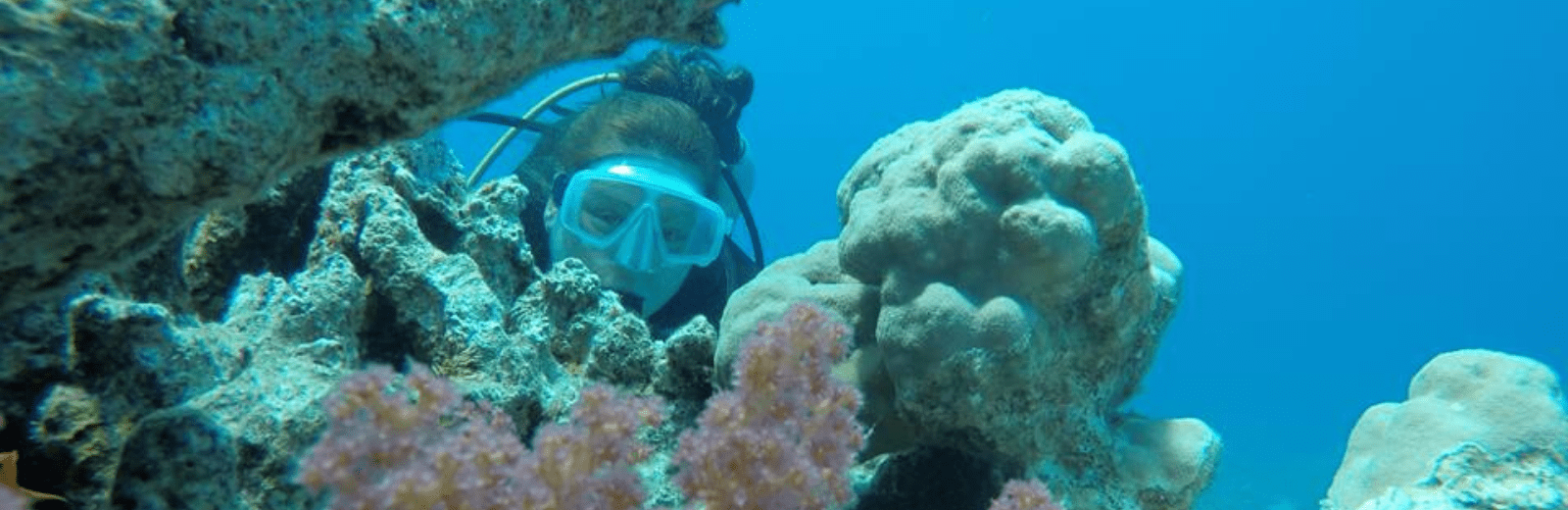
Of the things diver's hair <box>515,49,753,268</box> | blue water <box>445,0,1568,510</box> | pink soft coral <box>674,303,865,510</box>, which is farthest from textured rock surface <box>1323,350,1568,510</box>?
blue water <box>445,0,1568,510</box>

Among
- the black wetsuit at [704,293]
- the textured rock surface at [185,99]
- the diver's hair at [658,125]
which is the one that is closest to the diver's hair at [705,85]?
the diver's hair at [658,125]

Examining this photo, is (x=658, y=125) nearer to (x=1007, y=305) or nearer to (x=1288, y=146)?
(x=1007, y=305)

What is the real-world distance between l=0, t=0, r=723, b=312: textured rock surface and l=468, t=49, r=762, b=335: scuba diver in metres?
3.39

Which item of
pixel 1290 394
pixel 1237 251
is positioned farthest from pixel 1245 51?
pixel 1290 394

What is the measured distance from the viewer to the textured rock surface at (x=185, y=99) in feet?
4.21

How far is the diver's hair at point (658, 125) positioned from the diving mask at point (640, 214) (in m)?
0.17

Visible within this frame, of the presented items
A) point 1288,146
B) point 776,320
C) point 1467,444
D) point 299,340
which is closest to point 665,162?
point 776,320

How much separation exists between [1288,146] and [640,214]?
110 metres

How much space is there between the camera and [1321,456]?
115ft

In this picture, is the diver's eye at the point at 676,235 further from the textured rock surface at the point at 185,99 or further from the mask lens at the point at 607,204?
the textured rock surface at the point at 185,99

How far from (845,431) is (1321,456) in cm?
3935

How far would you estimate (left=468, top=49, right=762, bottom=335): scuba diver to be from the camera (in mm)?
5254

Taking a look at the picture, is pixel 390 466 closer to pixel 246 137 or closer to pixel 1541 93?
pixel 246 137

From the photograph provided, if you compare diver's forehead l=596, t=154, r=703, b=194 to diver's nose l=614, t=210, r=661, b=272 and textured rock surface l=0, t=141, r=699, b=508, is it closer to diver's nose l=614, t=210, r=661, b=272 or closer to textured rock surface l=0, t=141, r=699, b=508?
diver's nose l=614, t=210, r=661, b=272
